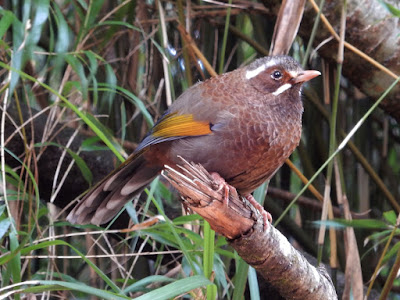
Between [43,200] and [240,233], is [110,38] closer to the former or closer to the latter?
[43,200]

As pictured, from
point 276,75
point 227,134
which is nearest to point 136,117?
→ point 276,75

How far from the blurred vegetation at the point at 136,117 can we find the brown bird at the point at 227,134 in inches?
12.3

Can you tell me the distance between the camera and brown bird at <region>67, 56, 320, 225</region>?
2.61m

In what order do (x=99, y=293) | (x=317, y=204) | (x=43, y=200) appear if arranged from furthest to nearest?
1. (x=317, y=204)
2. (x=43, y=200)
3. (x=99, y=293)

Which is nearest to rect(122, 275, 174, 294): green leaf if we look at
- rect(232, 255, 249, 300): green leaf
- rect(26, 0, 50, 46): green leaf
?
rect(232, 255, 249, 300): green leaf

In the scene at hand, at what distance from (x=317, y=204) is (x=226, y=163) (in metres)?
1.88

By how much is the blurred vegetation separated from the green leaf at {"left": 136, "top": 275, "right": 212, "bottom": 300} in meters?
0.80

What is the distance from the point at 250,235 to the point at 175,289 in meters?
0.37

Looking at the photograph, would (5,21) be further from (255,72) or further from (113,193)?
(255,72)

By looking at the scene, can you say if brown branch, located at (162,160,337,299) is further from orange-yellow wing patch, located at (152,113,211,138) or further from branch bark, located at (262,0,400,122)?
branch bark, located at (262,0,400,122)

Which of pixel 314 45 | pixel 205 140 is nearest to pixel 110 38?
pixel 314 45

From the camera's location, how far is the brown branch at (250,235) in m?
2.30

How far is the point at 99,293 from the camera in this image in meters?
2.32

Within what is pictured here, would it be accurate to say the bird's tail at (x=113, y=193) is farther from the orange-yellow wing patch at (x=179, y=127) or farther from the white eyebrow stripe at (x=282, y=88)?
the white eyebrow stripe at (x=282, y=88)
